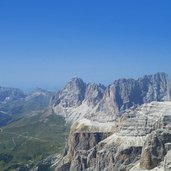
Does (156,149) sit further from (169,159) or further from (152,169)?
(169,159)

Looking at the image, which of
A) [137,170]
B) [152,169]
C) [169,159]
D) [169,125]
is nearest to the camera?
[169,159]

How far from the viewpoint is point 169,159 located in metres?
129

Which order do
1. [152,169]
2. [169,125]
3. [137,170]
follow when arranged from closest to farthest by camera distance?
[152,169]
[137,170]
[169,125]

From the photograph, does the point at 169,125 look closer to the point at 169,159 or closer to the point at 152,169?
the point at 152,169

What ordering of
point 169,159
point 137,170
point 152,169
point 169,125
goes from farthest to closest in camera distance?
point 169,125, point 137,170, point 152,169, point 169,159

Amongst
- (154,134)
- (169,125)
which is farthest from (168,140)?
(169,125)

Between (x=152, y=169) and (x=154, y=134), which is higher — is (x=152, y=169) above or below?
below

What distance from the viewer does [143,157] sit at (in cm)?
16550

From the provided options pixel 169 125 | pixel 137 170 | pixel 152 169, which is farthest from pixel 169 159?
pixel 169 125

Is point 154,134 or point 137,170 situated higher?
point 154,134

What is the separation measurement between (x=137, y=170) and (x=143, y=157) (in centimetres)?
536


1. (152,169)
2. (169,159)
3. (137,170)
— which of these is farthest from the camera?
(137,170)

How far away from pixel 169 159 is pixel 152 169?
1148 inches

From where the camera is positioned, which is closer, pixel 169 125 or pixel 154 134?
pixel 154 134
